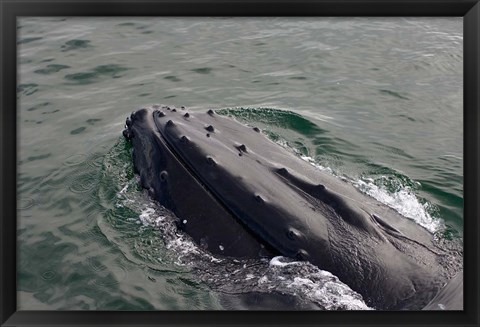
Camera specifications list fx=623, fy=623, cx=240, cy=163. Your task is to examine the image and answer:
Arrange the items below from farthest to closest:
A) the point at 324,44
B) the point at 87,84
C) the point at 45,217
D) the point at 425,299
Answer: the point at 324,44 < the point at 87,84 < the point at 45,217 < the point at 425,299

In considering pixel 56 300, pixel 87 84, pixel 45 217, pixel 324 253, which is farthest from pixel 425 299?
pixel 87 84

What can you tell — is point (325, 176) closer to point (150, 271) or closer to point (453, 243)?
point (453, 243)

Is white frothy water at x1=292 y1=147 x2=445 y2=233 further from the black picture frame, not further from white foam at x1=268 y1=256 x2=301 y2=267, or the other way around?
the black picture frame

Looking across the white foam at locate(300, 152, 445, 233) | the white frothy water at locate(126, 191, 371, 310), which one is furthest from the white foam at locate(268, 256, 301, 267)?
the white foam at locate(300, 152, 445, 233)

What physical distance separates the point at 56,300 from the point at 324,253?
3.25m

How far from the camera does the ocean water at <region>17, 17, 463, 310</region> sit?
7.30 m

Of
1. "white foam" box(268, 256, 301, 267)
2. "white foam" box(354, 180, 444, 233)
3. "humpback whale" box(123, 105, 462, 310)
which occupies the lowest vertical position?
"white foam" box(354, 180, 444, 233)

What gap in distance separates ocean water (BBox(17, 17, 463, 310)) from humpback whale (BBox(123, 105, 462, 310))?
24 cm

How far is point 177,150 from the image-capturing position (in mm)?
7391
